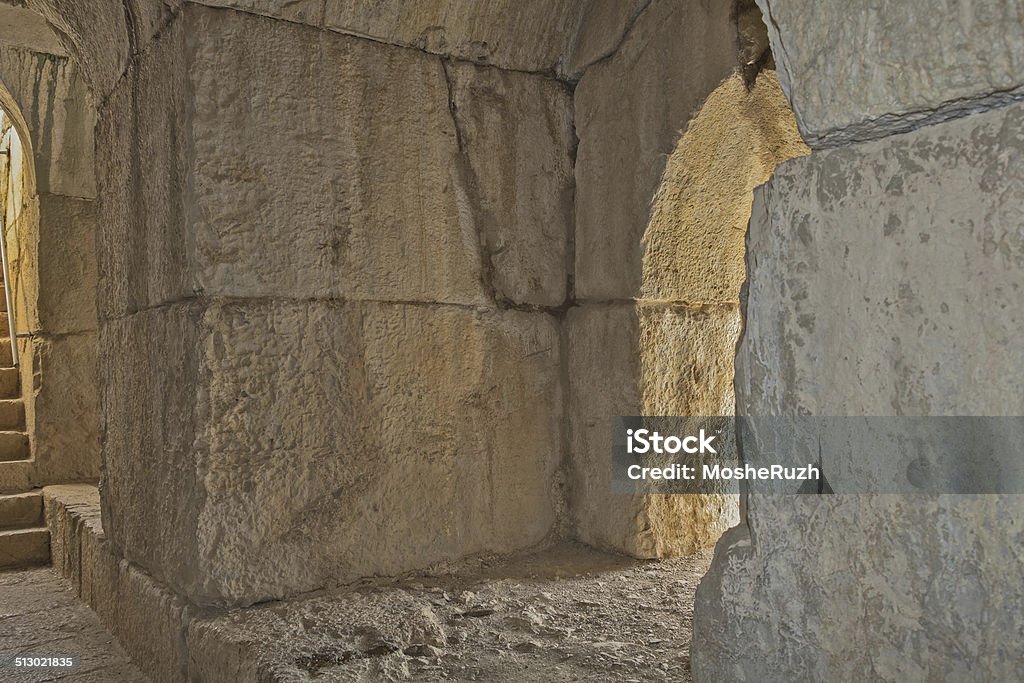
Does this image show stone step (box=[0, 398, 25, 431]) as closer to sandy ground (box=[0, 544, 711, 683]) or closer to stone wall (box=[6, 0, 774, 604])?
sandy ground (box=[0, 544, 711, 683])

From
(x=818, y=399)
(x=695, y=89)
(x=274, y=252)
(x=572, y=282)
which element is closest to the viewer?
(x=818, y=399)

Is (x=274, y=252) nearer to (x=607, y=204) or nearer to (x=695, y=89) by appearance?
(x=607, y=204)

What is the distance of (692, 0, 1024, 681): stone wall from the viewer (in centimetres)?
102

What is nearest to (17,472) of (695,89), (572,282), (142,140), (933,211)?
(142,140)

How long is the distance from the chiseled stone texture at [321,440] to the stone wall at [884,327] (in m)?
1.48

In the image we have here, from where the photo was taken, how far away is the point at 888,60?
1.10 metres

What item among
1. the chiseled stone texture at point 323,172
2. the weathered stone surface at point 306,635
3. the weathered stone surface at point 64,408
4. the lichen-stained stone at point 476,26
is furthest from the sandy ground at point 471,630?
the weathered stone surface at point 64,408

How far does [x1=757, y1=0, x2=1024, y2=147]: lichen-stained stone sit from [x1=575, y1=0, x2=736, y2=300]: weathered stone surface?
137cm

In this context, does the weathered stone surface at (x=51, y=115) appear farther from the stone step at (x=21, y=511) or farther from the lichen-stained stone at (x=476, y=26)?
the lichen-stained stone at (x=476, y=26)

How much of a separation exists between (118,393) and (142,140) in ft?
2.94

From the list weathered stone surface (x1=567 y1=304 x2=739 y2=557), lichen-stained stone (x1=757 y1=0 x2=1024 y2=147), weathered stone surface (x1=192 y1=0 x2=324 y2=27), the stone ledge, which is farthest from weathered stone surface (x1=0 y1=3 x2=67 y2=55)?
lichen-stained stone (x1=757 y1=0 x2=1024 y2=147)

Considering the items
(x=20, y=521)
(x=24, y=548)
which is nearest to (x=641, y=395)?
(x=24, y=548)

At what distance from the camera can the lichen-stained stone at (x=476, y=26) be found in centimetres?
257

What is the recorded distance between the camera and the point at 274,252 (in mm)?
2398
